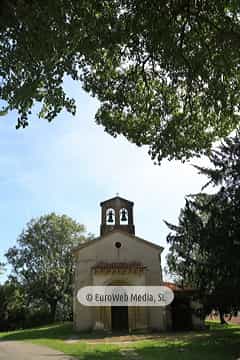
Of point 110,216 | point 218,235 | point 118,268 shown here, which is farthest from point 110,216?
point 218,235

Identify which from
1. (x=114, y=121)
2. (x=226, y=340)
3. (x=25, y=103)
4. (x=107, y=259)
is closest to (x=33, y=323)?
(x=107, y=259)

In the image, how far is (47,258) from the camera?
43188 millimetres

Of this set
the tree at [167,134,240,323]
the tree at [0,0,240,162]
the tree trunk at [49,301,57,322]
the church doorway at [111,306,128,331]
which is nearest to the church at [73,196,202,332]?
the church doorway at [111,306,128,331]

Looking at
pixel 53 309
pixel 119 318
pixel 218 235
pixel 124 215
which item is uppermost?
pixel 124 215

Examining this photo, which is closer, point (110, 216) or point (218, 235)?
point (218, 235)

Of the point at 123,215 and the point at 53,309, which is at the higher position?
the point at 123,215

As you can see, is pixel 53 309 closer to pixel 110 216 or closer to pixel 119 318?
pixel 119 318

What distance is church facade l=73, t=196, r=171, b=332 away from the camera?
78.5 feet

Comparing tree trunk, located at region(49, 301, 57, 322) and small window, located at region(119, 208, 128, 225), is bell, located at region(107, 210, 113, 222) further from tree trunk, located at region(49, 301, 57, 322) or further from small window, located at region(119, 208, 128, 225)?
tree trunk, located at region(49, 301, 57, 322)

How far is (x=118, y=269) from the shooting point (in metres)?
24.5

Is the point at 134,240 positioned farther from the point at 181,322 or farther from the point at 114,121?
the point at 114,121

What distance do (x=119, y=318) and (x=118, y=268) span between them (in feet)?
11.4

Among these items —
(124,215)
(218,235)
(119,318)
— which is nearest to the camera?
(218,235)

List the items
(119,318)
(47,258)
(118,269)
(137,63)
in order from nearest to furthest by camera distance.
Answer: (137,63), (119,318), (118,269), (47,258)
